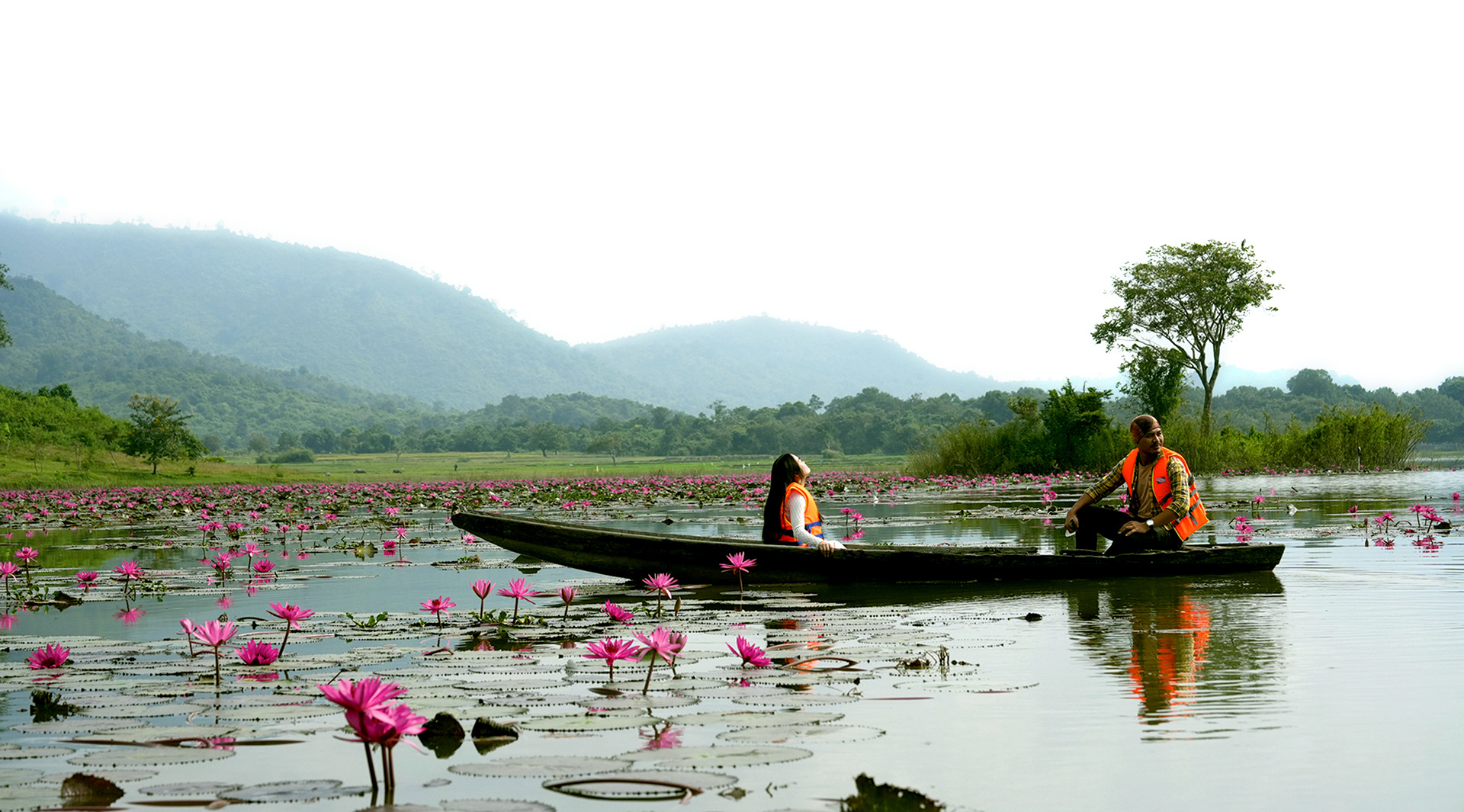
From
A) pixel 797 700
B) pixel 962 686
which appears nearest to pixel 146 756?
pixel 797 700

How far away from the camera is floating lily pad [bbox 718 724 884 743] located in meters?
3.28

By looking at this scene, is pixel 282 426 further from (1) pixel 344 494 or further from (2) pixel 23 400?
(1) pixel 344 494

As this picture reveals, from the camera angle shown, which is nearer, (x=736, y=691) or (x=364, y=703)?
(x=364, y=703)

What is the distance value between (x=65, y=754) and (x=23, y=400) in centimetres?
4273

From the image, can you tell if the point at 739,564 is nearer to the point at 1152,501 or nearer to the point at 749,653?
the point at 749,653

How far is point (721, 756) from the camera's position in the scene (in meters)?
3.02

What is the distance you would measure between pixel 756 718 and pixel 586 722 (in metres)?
0.53

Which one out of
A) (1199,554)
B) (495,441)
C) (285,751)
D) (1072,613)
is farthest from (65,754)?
(495,441)

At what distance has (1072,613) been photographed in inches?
269

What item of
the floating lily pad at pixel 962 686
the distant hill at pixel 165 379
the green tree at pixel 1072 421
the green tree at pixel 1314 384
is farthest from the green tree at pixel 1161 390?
the distant hill at pixel 165 379

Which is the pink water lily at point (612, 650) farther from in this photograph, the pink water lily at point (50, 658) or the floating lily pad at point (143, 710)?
the pink water lily at point (50, 658)

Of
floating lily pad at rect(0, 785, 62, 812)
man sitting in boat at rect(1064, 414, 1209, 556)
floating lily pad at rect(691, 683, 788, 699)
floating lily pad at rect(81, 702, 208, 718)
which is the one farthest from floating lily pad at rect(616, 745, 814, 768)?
man sitting in boat at rect(1064, 414, 1209, 556)

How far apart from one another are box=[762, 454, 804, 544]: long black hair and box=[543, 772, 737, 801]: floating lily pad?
17.3 feet

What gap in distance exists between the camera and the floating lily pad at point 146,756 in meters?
3.10
